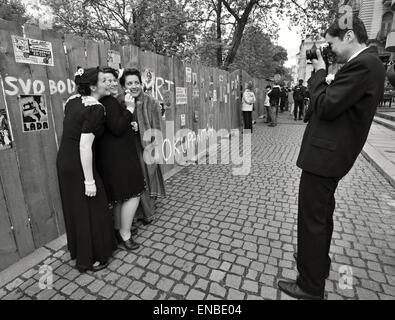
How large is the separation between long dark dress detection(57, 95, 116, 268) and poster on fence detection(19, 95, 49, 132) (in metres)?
0.53

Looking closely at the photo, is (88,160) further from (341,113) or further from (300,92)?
(300,92)

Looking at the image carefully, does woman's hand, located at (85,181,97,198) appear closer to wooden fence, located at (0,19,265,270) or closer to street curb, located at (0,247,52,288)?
wooden fence, located at (0,19,265,270)

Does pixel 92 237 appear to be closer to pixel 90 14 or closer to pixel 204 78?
pixel 204 78

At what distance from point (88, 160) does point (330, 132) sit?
1965 mm

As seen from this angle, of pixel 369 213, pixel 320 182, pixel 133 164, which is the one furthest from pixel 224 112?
pixel 320 182

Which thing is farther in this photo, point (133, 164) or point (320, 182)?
point (133, 164)

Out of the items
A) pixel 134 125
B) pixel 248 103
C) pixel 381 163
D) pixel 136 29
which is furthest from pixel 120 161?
pixel 136 29

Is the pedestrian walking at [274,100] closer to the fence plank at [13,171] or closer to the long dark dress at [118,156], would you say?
the long dark dress at [118,156]

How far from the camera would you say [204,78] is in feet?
23.4

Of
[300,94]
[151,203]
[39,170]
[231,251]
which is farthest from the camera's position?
[300,94]

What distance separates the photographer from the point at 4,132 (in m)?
2.42

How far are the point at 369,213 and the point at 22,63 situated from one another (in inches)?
184

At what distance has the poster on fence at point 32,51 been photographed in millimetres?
2449

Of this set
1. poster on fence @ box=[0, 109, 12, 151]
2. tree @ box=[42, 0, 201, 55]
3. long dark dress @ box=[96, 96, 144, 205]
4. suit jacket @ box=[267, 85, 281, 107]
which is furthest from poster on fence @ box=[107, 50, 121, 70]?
tree @ box=[42, 0, 201, 55]
